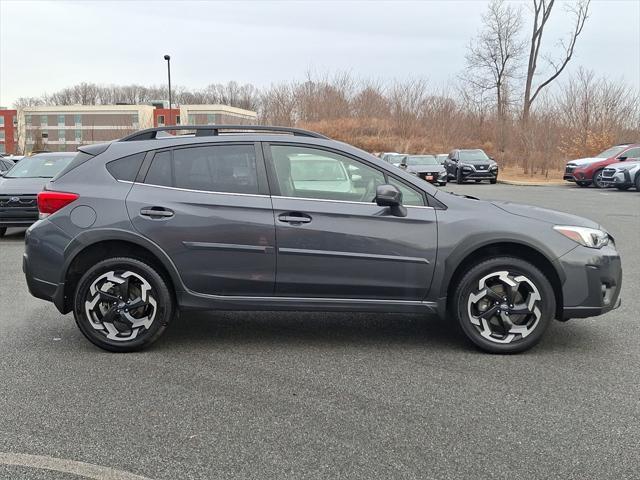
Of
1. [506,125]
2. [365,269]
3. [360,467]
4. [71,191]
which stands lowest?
[360,467]

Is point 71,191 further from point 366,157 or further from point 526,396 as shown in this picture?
point 526,396

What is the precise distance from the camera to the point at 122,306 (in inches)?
181

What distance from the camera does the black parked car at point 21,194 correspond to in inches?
419

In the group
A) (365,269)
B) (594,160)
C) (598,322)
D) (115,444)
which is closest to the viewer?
(115,444)

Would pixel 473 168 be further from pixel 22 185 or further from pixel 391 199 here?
pixel 391 199

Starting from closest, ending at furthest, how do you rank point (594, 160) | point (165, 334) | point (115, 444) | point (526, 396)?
point (115, 444)
point (526, 396)
point (165, 334)
point (594, 160)

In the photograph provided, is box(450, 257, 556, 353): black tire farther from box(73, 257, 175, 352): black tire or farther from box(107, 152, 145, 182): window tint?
box(107, 152, 145, 182): window tint

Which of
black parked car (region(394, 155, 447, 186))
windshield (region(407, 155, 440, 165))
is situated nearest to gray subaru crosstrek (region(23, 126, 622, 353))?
black parked car (region(394, 155, 447, 186))

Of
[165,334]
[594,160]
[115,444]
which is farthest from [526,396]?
[594,160]

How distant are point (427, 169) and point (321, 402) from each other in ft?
79.1

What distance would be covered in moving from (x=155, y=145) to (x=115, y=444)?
2.48 metres

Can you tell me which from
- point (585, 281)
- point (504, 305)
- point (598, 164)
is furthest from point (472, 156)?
point (504, 305)

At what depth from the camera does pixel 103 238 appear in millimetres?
4543

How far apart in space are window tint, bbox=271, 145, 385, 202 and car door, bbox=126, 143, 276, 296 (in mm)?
179
